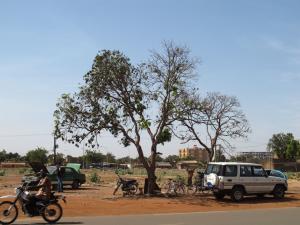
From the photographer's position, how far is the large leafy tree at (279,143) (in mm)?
145125

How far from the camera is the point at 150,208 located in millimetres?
23344

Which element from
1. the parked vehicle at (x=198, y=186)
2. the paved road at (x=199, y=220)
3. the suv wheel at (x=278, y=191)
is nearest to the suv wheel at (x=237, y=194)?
the parked vehicle at (x=198, y=186)

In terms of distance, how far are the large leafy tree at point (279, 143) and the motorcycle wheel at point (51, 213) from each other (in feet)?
436

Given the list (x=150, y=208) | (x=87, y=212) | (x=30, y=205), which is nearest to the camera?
(x=30, y=205)

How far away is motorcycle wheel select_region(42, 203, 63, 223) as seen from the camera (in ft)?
54.5

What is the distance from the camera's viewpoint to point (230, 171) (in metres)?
27.4

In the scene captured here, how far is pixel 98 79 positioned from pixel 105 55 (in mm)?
1335

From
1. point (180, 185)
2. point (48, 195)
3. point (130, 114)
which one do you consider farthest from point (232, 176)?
point (48, 195)

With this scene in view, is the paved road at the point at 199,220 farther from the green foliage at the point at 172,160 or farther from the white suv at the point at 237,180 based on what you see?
the green foliage at the point at 172,160

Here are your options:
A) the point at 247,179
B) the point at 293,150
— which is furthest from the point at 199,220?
the point at 293,150

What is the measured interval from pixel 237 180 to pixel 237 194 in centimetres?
73

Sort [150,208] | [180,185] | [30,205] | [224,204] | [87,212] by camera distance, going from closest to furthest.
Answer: [30,205] < [87,212] < [150,208] < [224,204] < [180,185]

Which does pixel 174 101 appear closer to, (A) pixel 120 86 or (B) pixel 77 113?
(A) pixel 120 86

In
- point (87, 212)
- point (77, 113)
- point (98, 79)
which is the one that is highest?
point (98, 79)
